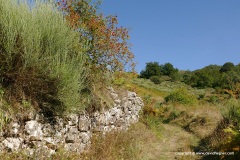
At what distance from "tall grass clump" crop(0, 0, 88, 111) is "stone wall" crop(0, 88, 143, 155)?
0.44 m

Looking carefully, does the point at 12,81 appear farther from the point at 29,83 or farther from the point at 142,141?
the point at 142,141

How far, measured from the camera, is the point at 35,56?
5.10 meters

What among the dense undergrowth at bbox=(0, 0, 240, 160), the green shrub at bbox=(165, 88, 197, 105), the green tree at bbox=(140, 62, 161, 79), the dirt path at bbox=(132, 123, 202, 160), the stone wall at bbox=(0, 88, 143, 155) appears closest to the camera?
the stone wall at bbox=(0, 88, 143, 155)

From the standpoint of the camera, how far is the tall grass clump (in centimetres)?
505

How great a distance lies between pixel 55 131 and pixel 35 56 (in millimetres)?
1640

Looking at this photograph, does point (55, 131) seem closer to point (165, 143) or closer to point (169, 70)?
point (165, 143)

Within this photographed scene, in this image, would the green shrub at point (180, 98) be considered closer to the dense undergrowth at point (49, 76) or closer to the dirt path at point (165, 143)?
the dirt path at point (165, 143)

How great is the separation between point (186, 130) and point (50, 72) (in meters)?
8.32

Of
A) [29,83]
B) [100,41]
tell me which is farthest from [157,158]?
[29,83]

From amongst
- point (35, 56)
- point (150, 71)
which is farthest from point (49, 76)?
point (150, 71)

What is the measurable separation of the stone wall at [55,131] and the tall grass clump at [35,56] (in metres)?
0.44

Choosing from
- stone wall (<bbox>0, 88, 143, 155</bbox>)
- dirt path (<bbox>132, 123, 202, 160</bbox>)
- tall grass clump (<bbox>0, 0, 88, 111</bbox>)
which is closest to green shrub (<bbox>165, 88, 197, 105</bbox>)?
dirt path (<bbox>132, 123, 202, 160</bbox>)

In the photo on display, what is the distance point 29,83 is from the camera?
526 centimetres

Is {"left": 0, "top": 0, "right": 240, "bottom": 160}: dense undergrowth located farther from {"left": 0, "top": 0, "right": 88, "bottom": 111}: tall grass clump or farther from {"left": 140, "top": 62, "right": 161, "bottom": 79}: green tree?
→ {"left": 140, "top": 62, "right": 161, "bottom": 79}: green tree
